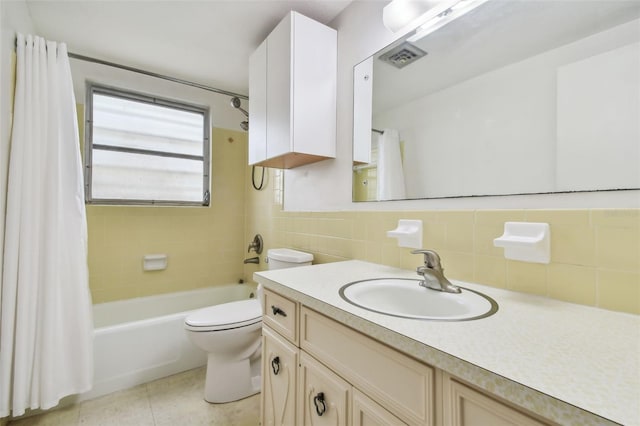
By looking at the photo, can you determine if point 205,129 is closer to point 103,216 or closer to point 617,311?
point 103,216

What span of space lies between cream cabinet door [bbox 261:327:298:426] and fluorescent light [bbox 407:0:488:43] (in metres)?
1.38

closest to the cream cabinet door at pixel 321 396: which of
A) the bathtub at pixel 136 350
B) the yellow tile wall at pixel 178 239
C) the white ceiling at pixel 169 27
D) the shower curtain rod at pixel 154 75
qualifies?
the bathtub at pixel 136 350

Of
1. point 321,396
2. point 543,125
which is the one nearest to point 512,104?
point 543,125

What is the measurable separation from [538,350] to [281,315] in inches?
30.3

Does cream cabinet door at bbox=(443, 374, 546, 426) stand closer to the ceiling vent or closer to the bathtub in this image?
the ceiling vent

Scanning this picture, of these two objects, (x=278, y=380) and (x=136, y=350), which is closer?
(x=278, y=380)

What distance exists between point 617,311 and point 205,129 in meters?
2.86

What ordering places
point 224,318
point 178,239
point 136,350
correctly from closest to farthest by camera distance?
1. point 224,318
2. point 136,350
3. point 178,239

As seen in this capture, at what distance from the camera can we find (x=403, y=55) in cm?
128

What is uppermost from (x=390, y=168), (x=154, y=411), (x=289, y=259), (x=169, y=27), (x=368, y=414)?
(x=169, y=27)

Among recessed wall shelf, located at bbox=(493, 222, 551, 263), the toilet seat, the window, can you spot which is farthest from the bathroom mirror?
the window

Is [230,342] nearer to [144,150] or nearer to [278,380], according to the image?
[278,380]

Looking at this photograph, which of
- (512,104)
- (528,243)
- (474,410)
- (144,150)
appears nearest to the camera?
(474,410)

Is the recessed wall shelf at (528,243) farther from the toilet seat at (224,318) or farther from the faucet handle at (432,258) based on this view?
the toilet seat at (224,318)
